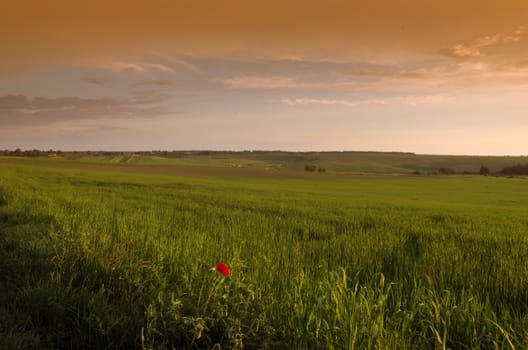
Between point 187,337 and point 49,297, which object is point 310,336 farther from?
point 49,297

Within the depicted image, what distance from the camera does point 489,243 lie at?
9.21m

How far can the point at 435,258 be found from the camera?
6.86 metres

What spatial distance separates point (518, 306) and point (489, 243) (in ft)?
16.1

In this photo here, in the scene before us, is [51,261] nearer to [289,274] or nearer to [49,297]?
[49,297]

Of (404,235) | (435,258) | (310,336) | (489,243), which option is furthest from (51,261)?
(489,243)

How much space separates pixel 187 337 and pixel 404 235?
8.03 meters

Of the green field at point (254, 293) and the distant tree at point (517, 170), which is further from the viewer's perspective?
the distant tree at point (517, 170)

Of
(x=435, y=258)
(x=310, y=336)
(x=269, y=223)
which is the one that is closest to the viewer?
(x=310, y=336)

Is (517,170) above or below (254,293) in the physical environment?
below

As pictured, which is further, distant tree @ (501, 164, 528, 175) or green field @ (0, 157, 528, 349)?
distant tree @ (501, 164, 528, 175)

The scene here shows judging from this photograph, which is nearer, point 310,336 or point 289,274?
point 310,336

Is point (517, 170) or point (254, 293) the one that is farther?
point (517, 170)

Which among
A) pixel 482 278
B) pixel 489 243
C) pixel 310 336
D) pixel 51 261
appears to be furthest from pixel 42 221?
pixel 489 243

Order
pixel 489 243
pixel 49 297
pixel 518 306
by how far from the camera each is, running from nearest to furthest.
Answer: pixel 49 297, pixel 518 306, pixel 489 243
